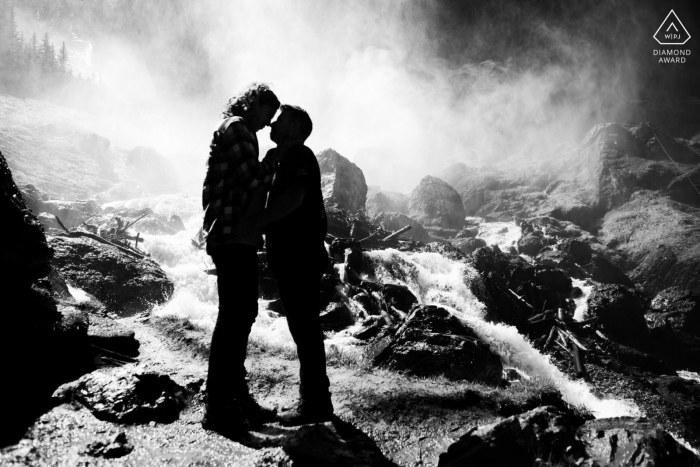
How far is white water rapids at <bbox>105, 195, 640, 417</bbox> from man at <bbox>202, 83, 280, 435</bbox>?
18.2 feet

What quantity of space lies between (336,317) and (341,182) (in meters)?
18.7

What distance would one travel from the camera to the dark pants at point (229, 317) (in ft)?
9.49

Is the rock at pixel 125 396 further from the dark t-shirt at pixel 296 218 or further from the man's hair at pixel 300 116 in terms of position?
the man's hair at pixel 300 116

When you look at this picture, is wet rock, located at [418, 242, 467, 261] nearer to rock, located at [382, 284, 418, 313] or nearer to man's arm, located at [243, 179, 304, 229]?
rock, located at [382, 284, 418, 313]

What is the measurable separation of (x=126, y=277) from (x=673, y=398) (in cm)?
1867

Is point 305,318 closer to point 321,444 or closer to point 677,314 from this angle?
point 321,444

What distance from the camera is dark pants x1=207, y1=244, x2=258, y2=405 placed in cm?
289

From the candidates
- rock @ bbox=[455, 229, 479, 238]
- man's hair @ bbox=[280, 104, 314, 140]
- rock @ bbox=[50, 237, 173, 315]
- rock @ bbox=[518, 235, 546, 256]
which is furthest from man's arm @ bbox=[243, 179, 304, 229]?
rock @ bbox=[455, 229, 479, 238]

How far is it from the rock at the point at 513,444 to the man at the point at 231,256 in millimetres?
1534

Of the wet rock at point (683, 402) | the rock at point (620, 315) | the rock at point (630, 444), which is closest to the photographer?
the rock at point (630, 444)

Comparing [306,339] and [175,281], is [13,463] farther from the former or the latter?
[175,281]

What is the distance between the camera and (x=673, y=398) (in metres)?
11.9

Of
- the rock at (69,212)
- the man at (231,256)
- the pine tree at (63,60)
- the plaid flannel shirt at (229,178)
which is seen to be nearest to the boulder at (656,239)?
the man at (231,256)

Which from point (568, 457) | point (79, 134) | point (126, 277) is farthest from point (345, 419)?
point (79, 134)
